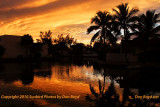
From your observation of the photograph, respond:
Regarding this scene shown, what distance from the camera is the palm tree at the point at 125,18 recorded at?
93.8ft

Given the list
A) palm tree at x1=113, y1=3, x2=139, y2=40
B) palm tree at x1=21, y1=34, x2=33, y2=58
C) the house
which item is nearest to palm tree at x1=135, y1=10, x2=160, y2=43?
palm tree at x1=113, y1=3, x2=139, y2=40

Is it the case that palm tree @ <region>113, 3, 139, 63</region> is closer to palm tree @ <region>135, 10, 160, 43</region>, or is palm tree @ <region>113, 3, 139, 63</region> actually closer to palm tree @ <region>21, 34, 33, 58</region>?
palm tree @ <region>135, 10, 160, 43</region>

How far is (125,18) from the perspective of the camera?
96.2ft

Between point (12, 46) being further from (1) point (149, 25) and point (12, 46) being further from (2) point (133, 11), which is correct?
(1) point (149, 25)

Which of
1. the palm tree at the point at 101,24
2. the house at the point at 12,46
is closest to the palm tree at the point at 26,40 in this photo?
the house at the point at 12,46

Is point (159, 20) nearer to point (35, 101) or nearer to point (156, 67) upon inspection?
point (156, 67)

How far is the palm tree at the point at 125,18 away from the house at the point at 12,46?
32.9 meters

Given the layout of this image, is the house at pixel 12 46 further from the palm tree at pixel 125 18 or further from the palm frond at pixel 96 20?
the palm tree at pixel 125 18

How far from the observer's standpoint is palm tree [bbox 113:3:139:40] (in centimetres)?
2859

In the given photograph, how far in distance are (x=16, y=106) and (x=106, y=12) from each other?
34.1 m

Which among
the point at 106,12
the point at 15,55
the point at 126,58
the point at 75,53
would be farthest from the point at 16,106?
the point at 75,53

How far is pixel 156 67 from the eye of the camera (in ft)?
76.1

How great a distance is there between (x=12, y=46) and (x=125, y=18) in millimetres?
35050

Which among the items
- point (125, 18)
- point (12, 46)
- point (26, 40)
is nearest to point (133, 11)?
point (125, 18)
